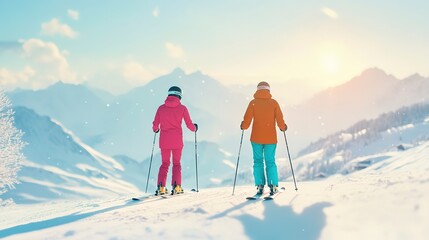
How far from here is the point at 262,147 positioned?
1180cm

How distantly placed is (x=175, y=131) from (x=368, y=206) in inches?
271

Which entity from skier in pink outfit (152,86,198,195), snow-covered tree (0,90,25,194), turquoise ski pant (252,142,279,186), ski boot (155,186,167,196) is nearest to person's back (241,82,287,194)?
turquoise ski pant (252,142,279,186)

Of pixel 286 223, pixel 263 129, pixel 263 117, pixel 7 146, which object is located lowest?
pixel 286 223

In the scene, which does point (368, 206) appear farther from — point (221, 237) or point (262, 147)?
point (262, 147)

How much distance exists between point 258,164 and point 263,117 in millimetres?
1288

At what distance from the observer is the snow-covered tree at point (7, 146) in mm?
27234

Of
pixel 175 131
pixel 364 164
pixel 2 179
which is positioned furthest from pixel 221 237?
pixel 364 164

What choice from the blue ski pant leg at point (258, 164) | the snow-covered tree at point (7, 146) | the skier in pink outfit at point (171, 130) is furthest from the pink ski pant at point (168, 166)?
the snow-covered tree at point (7, 146)

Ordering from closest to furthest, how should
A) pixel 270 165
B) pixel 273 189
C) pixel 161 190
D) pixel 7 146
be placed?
pixel 273 189 < pixel 270 165 < pixel 161 190 < pixel 7 146

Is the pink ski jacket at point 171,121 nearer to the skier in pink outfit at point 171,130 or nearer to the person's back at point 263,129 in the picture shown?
the skier in pink outfit at point 171,130

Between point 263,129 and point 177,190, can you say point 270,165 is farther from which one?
point 177,190

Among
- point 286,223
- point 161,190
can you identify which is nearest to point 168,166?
point 161,190

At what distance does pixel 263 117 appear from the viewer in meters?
11.8

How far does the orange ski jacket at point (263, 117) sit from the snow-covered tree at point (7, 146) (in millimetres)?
20460
